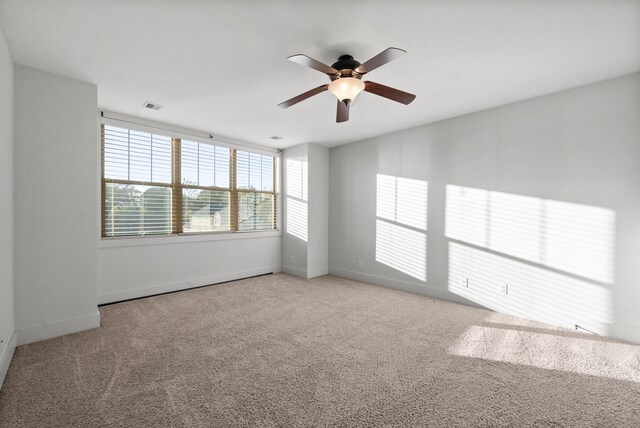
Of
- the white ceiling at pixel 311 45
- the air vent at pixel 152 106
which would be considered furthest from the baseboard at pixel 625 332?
the air vent at pixel 152 106

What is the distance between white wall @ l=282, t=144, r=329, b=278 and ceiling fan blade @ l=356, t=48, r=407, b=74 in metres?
3.26

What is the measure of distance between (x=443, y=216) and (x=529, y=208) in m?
1.02

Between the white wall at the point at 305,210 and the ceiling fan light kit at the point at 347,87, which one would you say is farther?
the white wall at the point at 305,210

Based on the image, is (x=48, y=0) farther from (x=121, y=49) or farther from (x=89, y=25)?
(x=121, y=49)

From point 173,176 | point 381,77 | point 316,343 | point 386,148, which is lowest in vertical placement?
point 316,343

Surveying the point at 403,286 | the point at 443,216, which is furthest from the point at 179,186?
the point at 443,216

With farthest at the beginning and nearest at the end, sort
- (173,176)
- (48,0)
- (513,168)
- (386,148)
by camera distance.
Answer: (386,148) < (173,176) < (513,168) < (48,0)

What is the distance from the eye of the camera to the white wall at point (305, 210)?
5488 millimetres

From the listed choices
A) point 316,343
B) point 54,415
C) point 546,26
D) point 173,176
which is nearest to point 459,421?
point 316,343

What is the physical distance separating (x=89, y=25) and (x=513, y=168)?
14.0ft

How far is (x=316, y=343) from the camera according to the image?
274 cm

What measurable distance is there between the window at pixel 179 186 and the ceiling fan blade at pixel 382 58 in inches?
133

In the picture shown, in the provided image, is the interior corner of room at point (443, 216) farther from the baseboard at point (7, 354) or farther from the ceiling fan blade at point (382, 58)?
the ceiling fan blade at point (382, 58)

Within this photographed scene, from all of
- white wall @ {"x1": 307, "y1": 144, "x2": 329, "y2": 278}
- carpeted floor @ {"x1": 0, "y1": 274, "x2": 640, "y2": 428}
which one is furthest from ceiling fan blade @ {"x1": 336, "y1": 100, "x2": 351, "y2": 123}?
white wall @ {"x1": 307, "y1": 144, "x2": 329, "y2": 278}
